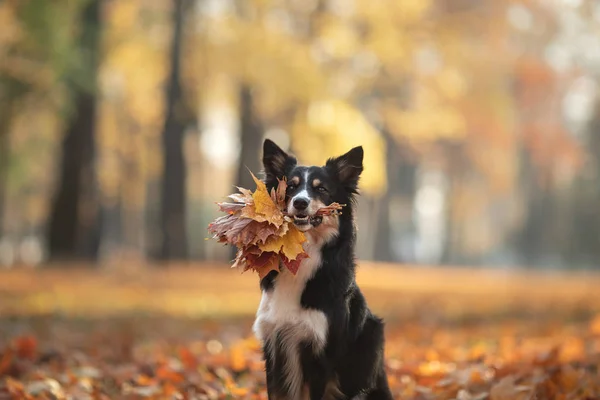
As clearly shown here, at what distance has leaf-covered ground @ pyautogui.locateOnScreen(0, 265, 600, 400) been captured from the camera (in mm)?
6266

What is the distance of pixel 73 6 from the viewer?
680 inches

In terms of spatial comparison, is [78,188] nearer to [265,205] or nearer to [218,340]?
[218,340]

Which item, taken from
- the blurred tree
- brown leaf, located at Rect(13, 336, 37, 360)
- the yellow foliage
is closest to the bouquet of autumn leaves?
brown leaf, located at Rect(13, 336, 37, 360)

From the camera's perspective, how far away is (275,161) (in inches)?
213

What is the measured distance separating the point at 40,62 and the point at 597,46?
24033 millimetres

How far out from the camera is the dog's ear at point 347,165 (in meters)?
5.42

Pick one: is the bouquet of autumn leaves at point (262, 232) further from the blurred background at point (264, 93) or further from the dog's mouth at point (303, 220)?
the blurred background at point (264, 93)

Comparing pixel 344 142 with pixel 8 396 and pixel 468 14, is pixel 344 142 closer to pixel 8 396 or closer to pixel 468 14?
pixel 468 14

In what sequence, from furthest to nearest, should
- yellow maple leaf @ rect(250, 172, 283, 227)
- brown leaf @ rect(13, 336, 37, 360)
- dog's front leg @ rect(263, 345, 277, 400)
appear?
brown leaf @ rect(13, 336, 37, 360)
dog's front leg @ rect(263, 345, 277, 400)
yellow maple leaf @ rect(250, 172, 283, 227)

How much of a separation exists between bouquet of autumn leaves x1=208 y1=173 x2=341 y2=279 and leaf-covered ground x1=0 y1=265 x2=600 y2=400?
151cm

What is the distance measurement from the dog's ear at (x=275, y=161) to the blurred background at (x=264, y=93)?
262 inches

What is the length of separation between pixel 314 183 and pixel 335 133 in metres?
16.7

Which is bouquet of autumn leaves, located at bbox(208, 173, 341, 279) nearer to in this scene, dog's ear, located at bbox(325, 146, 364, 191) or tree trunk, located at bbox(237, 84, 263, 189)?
dog's ear, located at bbox(325, 146, 364, 191)

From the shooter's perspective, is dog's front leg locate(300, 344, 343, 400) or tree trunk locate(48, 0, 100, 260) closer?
dog's front leg locate(300, 344, 343, 400)
